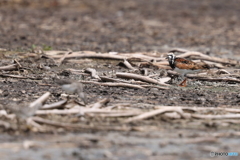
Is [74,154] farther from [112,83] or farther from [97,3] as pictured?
[97,3]

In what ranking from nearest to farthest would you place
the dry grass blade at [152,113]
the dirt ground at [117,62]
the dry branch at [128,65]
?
the dirt ground at [117,62], the dry grass blade at [152,113], the dry branch at [128,65]

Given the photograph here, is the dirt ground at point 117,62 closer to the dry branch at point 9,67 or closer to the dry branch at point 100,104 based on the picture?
the dry branch at point 9,67

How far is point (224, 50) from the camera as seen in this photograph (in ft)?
43.9

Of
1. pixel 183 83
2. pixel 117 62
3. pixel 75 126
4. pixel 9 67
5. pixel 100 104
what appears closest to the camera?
pixel 75 126

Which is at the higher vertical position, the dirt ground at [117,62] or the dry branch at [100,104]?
the dry branch at [100,104]

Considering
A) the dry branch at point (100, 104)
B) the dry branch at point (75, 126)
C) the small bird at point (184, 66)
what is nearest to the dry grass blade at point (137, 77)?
the small bird at point (184, 66)

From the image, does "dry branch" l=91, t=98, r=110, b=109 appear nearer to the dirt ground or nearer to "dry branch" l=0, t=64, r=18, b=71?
the dirt ground

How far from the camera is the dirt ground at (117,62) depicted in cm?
468

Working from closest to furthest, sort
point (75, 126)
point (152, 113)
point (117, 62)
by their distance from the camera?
point (75, 126) → point (152, 113) → point (117, 62)

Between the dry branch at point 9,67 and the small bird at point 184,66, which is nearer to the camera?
the small bird at point 184,66

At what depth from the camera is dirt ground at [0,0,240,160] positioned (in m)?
4.68

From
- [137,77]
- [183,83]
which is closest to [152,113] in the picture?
[137,77]

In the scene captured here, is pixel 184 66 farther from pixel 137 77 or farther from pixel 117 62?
pixel 117 62

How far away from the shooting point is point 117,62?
10109mm
